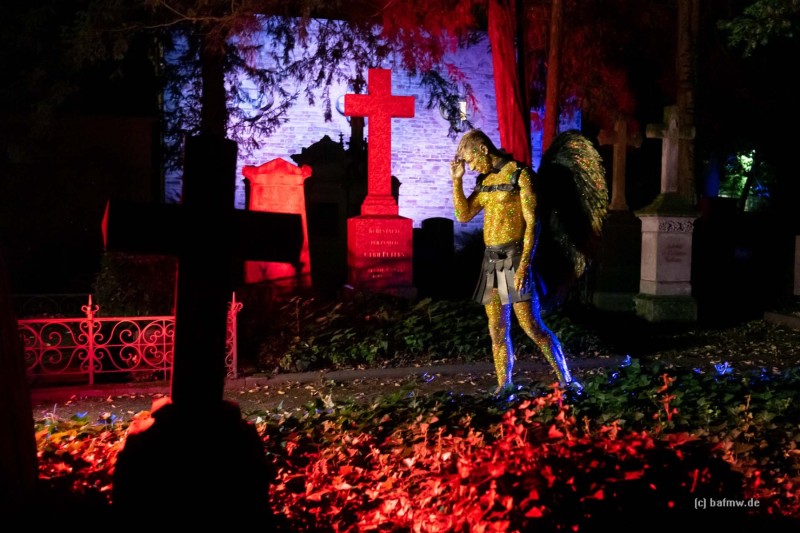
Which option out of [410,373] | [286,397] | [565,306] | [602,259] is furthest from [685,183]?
[286,397]

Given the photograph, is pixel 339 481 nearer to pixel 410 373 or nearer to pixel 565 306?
pixel 410 373

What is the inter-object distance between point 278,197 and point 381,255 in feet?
6.94

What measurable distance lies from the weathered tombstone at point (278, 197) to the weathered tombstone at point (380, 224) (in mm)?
908

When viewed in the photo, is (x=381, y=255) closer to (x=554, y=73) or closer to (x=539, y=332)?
(x=554, y=73)

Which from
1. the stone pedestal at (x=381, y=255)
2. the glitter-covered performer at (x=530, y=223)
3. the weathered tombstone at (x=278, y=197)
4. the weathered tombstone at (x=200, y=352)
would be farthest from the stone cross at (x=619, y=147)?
the weathered tombstone at (x=200, y=352)

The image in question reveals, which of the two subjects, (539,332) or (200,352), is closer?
(200,352)

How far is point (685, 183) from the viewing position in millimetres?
14664

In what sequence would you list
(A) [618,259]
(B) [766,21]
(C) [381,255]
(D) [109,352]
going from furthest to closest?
Answer: (A) [618,259], (C) [381,255], (B) [766,21], (D) [109,352]

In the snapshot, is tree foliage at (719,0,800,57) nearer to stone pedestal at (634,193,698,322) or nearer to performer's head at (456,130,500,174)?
stone pedestal at (634,193,698,322)

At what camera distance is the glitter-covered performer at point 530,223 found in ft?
21.2

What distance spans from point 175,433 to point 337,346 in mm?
6200

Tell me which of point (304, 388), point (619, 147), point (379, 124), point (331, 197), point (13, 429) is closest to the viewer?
point (13, 429)

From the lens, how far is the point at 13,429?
3309mm

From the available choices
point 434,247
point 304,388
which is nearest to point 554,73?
point 304,388
